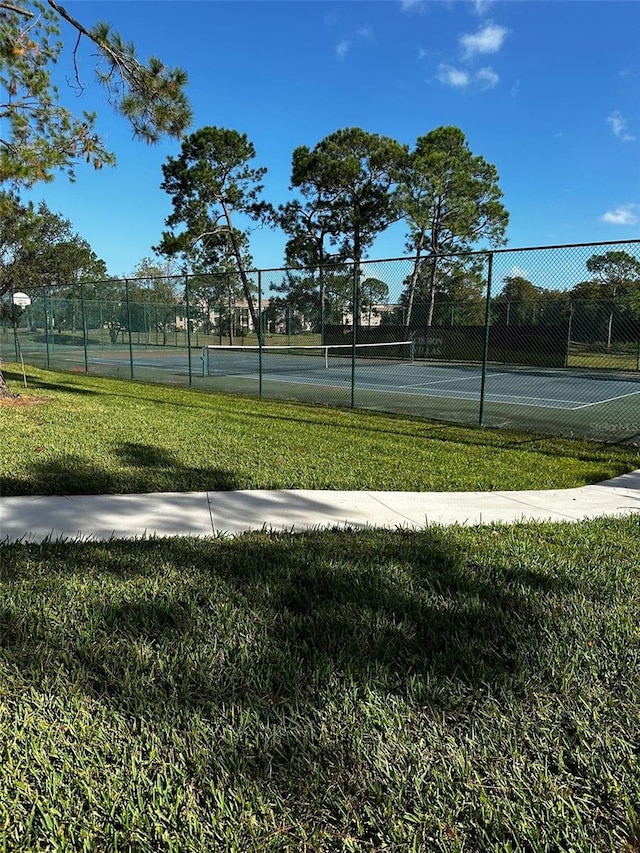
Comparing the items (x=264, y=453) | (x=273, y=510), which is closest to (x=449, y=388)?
(x=264, y=453)

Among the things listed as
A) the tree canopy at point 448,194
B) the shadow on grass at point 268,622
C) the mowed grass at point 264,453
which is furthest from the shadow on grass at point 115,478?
the tree canopy at point 448,194

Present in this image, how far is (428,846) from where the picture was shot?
65.1 inches

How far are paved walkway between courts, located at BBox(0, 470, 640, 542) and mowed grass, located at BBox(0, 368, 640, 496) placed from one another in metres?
0.26

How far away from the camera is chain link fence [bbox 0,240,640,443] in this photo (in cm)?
1267

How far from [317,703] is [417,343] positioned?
2353cm

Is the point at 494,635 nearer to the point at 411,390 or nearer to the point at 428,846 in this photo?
the point at 428,846

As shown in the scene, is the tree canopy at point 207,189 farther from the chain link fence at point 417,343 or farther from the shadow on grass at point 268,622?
the shadow on grass at point 268,622

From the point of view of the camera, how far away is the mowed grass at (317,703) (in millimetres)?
1726

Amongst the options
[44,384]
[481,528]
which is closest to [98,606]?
[481,528]

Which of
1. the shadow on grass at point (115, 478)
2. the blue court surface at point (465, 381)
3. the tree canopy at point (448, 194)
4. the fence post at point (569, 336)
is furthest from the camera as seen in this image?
the tree canopy at point (448, 194)

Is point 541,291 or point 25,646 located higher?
point 541,291

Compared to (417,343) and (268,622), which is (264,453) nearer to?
(268,622)

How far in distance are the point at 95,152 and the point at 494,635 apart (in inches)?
382

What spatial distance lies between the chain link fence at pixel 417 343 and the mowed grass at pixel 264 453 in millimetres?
1961
